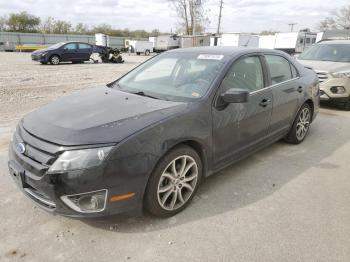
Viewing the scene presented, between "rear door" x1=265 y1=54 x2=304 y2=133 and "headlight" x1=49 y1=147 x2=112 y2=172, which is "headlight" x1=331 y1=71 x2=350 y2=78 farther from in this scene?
"headlight" x1=49 y1=147 x2=112 y2=172

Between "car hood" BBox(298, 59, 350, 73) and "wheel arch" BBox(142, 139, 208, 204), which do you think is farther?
"car hood" BBox(298, 59, 350, 73)

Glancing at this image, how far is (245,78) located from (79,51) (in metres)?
17.6

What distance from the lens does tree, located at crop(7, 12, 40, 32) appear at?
185 feet

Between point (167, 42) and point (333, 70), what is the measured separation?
29864 millimetres

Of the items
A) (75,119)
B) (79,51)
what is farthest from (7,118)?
(79,51)

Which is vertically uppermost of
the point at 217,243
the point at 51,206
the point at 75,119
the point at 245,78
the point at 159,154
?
the point at 245,78

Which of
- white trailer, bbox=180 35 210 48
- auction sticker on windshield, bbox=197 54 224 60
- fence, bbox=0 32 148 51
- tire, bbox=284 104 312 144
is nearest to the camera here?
auction sticker on windshield, bbox=197 54 224 60

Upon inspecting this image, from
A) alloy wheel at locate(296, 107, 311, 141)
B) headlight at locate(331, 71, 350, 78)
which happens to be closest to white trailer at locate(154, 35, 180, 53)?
headlight at locate(331, 71, 350, 78)

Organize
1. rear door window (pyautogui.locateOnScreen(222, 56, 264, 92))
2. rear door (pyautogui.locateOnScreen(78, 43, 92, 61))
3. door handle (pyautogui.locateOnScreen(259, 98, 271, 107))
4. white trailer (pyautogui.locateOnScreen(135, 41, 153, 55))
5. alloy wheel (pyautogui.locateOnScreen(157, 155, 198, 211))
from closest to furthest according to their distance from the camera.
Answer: alloy wheel (pyautogui.locateOnScreen(157, 155, 198, 211)), rear door window (pyautogui.locateOnScreen(222, 56, 264, 92)), door handle (pyautogui.locateOnScreen(259, 98, 271, 107)), rear door (pyautogui.locateOnScreen(78, 43, 92, 61)), white trailer (pyautogui.locateOnScreen(135, 41, 153, 55))

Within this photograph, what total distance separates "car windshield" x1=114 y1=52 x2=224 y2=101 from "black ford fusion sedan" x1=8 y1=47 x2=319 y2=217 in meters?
0.01

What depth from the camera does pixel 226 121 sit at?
10.8 feet

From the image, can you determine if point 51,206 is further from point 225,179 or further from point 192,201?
point 225,179

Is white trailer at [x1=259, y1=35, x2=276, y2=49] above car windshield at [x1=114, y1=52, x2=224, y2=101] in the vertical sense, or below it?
above

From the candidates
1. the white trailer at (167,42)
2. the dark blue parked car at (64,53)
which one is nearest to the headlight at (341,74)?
the dark blue parked car at (64,53)
